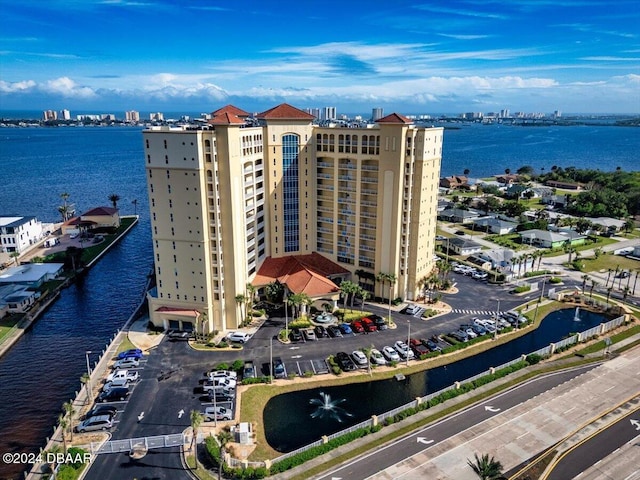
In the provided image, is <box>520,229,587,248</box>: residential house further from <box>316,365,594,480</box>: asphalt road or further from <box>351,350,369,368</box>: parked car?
<box>351,350,369,368</box>: parked car

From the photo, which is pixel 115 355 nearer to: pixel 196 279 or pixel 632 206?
pixel 196 279

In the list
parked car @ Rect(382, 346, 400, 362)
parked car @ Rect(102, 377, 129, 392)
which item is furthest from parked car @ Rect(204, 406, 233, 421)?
parked car @ Rect(382, 346, 400, 362)

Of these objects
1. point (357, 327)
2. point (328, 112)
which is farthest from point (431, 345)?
point (328, 112)

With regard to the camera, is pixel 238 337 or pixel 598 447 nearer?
pixel 598 447

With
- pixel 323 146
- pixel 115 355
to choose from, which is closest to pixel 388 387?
pixel 115 355

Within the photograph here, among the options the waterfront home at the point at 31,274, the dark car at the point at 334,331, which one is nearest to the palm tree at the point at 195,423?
the dark car at the point at 334,331

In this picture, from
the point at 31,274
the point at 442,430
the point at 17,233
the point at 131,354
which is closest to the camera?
the point at 442,430

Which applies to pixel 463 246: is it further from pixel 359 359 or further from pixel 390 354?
pixel 359 359

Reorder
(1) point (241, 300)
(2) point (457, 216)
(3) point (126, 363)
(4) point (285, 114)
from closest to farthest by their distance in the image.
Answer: (3) point (126, 363)
(1) point (241, 300)
(4) point (285, 114)
(2) point (457, 216)

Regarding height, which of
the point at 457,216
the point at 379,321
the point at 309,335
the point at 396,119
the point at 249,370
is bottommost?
the point at 249,370
